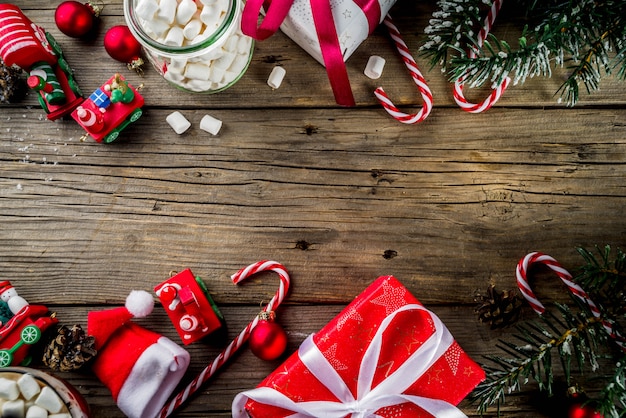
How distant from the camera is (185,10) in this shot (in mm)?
1325

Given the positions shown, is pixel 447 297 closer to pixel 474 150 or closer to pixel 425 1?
pixel 474 150

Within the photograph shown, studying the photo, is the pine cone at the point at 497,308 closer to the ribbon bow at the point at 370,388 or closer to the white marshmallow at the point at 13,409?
the ribbon bow at the point at 370,388

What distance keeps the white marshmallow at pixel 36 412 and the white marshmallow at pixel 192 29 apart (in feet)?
3.06

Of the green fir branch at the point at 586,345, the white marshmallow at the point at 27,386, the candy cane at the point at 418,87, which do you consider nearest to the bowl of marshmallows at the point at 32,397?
the white marshmallow at the point at 27,386

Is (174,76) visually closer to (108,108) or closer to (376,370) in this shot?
(108,108)

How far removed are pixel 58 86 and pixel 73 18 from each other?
20cm

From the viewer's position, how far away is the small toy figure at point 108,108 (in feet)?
4.75

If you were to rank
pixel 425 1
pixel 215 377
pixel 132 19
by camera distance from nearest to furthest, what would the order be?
pixel 132 19
pixel 215 377
pixel 425 1

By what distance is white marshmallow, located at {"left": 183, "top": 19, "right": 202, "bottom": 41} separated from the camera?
135cm

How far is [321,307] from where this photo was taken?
154 cm

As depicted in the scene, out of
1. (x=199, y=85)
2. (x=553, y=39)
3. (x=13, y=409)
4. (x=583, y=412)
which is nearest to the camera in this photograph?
(x=13, y=409)

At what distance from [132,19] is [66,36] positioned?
371mm

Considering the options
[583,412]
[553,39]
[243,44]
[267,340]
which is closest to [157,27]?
[243,44]

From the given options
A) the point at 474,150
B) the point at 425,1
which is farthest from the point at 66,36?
the point at 474,150
